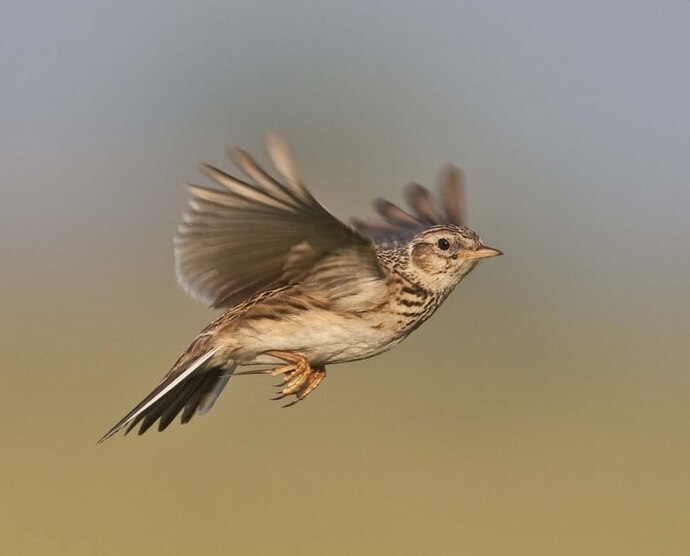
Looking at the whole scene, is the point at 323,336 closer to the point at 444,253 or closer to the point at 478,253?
the point at 444,253

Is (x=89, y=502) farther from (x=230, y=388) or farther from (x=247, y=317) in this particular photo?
(x=247, y=317)

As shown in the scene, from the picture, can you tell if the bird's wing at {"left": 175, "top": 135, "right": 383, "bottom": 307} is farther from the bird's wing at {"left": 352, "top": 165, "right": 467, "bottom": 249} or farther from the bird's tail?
the bird's wing at {"left": 352, "top": 165, "right": 467, "bottom": 249}

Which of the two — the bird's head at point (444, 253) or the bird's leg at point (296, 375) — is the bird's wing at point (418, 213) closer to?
the bird's head at point (444, 253)

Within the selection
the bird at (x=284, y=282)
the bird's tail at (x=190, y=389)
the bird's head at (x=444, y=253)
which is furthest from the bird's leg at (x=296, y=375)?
the bird's head at (x=444, y=253)

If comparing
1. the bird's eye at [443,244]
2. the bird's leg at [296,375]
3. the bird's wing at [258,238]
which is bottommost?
the bird's leg at [296,375]

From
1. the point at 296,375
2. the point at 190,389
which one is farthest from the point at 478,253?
the point at 190,389

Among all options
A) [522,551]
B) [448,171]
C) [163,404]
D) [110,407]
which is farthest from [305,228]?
[110,407]
